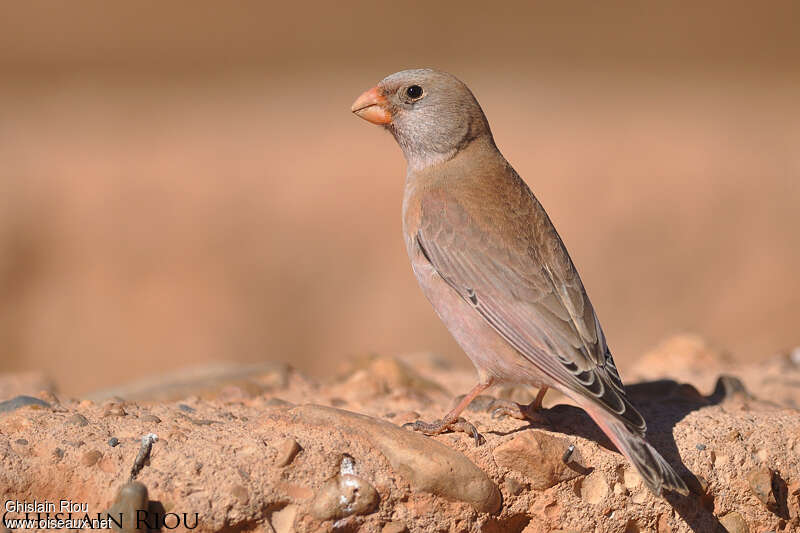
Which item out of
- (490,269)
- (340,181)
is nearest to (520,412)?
(490,269)

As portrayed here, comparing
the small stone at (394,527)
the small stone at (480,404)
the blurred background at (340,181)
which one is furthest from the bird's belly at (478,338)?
the blurred background at (340,181)

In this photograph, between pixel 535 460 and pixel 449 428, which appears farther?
pixel 449 428

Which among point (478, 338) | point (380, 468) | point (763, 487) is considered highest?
point (478, 338)

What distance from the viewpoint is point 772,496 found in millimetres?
3955

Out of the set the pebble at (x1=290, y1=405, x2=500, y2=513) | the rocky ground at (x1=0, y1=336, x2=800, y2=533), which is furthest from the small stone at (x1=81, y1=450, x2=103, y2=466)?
the pebble at (x1=290, y1=405, x2=500, y2=513)

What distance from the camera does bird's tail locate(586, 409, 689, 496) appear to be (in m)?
3.58

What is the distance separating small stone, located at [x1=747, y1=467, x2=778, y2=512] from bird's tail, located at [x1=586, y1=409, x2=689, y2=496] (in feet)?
1.54

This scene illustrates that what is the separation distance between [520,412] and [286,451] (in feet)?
4.03

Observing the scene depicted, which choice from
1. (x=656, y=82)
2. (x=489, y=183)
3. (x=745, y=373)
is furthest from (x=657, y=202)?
(x=489, y=183)

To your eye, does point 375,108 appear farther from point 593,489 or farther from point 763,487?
point 763,487

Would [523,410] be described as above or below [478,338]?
below

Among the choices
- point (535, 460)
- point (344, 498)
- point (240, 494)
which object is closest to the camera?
point (240, 494)

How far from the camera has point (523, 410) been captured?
429cm

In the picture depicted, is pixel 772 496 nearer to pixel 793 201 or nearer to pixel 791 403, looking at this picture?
pixel 791 403
